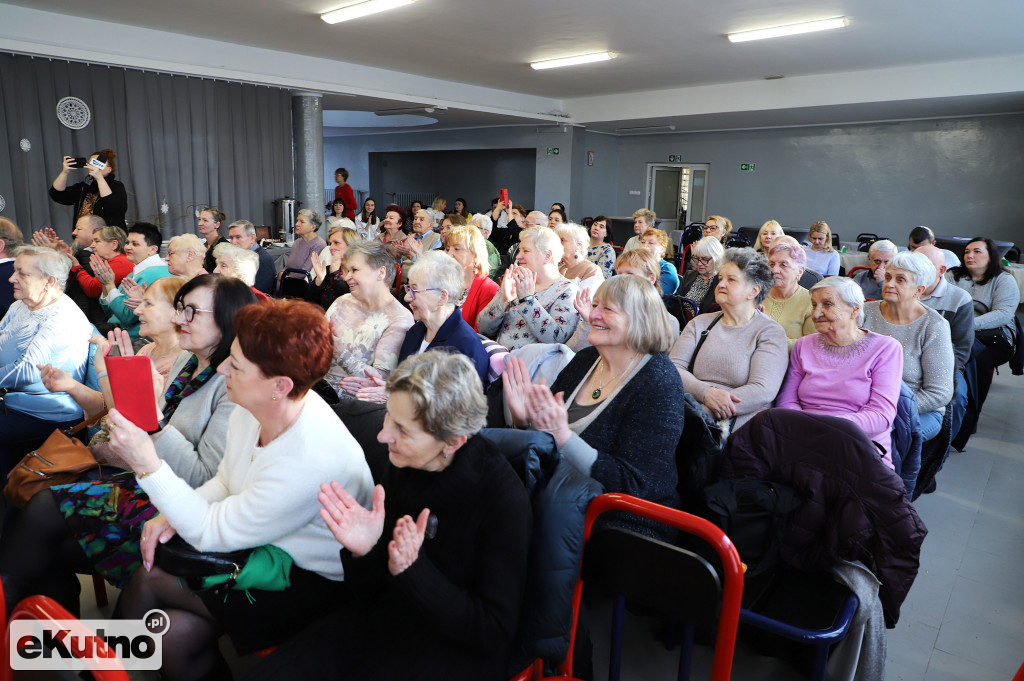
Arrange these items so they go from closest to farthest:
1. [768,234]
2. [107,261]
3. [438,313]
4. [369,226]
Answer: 1. [438,313]
2. [107,261]
3. [768,234]
4. [369,226]

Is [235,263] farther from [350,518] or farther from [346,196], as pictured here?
[346,196]

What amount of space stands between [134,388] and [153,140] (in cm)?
710

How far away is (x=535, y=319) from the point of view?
10.2 ft

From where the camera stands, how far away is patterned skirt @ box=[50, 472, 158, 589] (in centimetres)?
162

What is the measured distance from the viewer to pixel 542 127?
1272cm

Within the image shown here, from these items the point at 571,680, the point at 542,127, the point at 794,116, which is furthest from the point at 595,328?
the point at 542,127

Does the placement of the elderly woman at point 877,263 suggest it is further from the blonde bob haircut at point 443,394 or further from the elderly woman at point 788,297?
the blonde bob haircut at point 443,394

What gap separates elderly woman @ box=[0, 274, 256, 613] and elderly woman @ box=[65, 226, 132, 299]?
267 centimetres

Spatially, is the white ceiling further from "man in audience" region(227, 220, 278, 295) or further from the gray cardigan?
the gray cardigan

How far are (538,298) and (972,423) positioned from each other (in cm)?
274

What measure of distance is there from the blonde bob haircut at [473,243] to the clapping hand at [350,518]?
2.73 metres

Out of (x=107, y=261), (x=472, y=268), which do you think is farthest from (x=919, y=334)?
(x=107, y=261)

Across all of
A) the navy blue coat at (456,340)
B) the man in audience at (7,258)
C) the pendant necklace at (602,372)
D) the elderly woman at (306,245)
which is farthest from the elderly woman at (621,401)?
the elderly woman at (306,245)

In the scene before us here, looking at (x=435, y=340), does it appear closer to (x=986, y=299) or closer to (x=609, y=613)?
(x=609, y=613)
